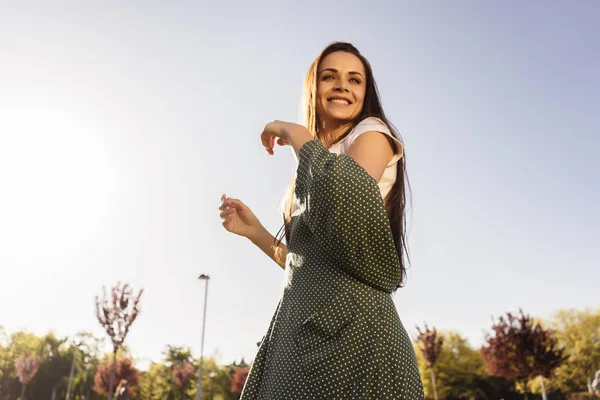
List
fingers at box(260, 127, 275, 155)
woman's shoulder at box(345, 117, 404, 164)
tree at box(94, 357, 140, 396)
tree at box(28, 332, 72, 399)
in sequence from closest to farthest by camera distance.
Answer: woman's shoulder at box(345, 117, 404, 164)
fingers at box(260, 127, 275, 155)
tree at box(94, 357, 140, 396)
tree at box(28, 332, 72, 399)

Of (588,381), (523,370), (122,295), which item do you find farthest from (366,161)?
(588,381)

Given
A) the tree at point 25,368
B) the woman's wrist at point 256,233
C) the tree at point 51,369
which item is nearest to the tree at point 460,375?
the tree at point 25,368

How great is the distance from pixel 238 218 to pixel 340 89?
28.0 inches

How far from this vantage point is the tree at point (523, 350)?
24.7 m

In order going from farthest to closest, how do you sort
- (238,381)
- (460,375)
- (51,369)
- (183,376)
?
(51,369)
(183,376)
(460,375)
(238,381)

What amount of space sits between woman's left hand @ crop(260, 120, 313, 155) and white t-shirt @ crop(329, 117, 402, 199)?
6.6 inches

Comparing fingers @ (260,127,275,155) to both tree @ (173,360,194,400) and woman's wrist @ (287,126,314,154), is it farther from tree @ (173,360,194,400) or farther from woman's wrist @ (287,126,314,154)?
tree @ (173,360,194,400)

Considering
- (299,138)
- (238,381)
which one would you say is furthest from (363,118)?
(238,381)

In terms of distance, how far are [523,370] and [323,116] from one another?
28.1m

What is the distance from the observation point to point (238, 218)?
2.05 m

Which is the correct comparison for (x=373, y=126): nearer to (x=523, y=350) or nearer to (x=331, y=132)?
(x=331, y=132)

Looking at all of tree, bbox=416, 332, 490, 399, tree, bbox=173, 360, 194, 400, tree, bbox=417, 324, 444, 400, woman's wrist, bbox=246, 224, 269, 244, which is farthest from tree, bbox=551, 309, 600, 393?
woman's wrist, bbox=246, 224, 269, 244

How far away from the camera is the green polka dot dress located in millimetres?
1137

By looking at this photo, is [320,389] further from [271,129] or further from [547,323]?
[547,323]
